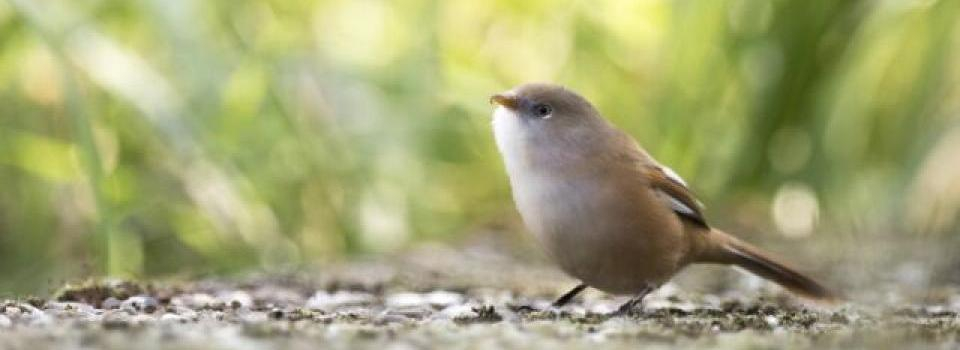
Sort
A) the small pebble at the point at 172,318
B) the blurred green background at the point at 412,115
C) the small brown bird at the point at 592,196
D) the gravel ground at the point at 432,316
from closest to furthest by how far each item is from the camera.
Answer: the gravel ground at the point at 432,316 → the small pebble at the point at 172,318 → the small brown bird at the point at 592,196 → the blurred green background at the point at 412,115

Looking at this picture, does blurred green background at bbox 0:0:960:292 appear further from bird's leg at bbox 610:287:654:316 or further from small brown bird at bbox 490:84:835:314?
bird's leg at bbox 610:287:654:316

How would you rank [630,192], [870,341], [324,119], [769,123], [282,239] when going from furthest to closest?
[769,123] → [324,119] → [282,239] → [630,192] → [870,341]

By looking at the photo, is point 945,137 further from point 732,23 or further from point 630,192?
point 630,192

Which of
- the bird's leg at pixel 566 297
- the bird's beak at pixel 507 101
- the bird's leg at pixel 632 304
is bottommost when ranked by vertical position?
the bird's leg at pixel 632 304

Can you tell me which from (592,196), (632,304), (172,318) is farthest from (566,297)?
(172,318)

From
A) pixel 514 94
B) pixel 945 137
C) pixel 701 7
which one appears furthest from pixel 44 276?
pixel 945 137

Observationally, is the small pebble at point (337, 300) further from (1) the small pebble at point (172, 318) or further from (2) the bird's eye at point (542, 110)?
(2) the bird's eye at point (542, 110)

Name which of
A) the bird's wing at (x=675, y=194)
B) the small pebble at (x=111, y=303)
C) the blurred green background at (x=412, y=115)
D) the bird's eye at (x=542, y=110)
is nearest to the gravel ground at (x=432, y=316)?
the small pebble at (x=111, y=303)
